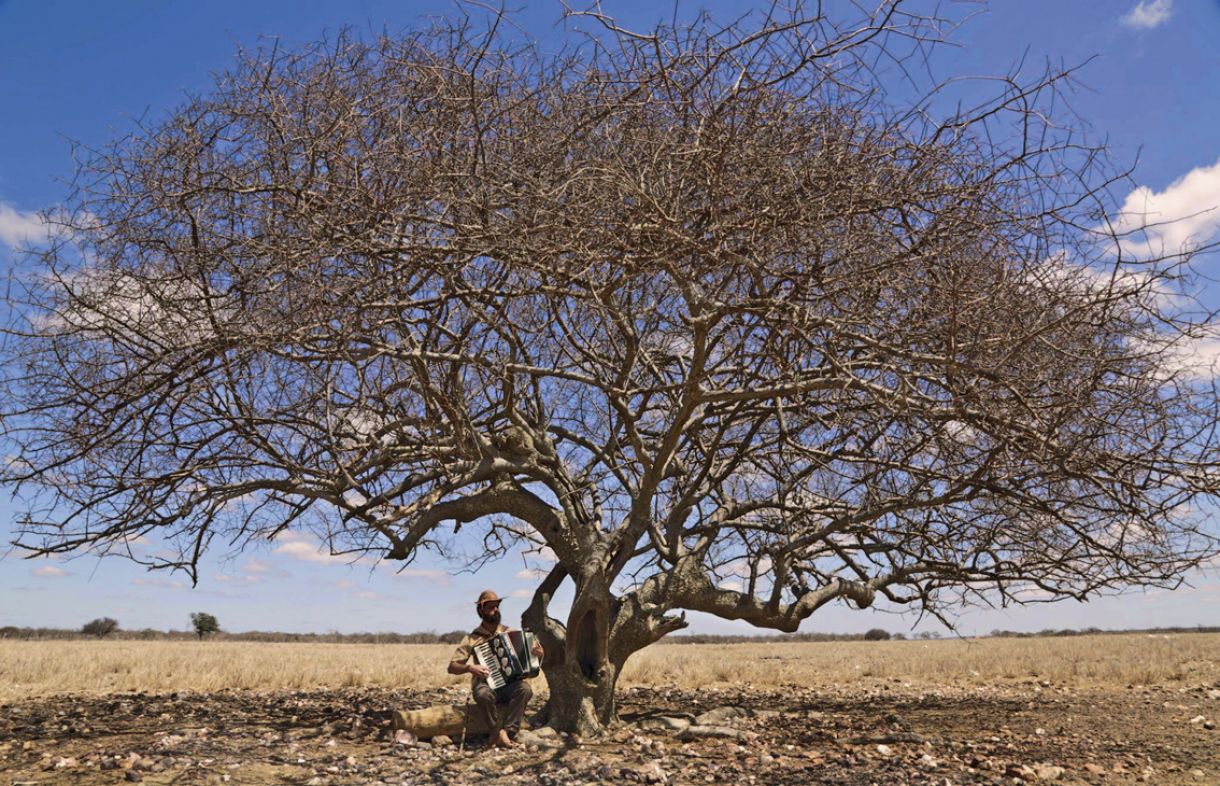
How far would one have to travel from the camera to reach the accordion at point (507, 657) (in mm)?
9211

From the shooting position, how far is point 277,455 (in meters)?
8.95

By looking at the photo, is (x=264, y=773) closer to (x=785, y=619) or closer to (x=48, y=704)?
(x=785, y=619)

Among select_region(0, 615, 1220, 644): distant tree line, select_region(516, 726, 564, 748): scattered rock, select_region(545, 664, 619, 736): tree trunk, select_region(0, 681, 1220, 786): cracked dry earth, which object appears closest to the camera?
select_region(0, 681, 1220, 786): cracked dry earth

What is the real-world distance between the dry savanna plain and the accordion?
601 mm

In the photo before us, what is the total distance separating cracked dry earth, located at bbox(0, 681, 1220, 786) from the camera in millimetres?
7398

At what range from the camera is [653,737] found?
380 inches

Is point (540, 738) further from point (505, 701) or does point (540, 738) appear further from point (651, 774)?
point (651, 774)

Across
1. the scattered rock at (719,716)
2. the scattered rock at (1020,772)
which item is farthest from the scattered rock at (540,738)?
the scattered rock at (1020,772)

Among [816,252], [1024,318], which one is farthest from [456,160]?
[1024,318]

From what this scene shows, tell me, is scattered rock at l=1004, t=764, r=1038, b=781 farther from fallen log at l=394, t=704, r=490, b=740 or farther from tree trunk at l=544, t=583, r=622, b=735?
fallen log at l=394, t=704, r=490, b=740

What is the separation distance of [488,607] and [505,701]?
89 centimetres

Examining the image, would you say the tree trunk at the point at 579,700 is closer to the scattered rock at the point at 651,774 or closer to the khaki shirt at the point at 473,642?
the khaki shirt at the point at 473,642

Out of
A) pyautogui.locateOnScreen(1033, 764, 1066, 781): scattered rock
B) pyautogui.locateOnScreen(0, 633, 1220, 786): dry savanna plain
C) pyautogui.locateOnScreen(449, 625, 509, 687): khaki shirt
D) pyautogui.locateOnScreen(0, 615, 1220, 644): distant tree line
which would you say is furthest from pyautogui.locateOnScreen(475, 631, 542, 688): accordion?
pyautogui.locateOnScreen(0, 615, 1220, 644): distant tree line

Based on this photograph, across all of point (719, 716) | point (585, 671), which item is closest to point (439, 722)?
point (585, 671)
